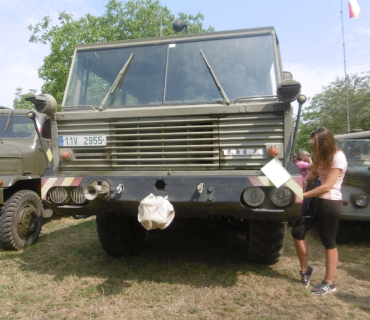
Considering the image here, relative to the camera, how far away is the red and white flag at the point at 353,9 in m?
11.8

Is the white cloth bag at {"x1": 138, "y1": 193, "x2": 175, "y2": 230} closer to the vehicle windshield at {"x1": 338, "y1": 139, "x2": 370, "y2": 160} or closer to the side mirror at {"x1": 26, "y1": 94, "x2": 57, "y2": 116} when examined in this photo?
the side mirror at {"x1": 26, "y1": 94, "x2": 57, "y2": 116}

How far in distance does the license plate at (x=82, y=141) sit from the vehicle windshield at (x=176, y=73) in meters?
0.44

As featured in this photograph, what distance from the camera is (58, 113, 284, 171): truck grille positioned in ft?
10.6

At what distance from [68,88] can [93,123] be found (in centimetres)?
73

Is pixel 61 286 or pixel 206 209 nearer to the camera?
pixel 206 209

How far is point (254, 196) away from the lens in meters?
2.99

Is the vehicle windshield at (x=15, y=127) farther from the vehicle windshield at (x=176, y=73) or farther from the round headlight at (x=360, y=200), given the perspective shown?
the round headlight at (x=360, y=200)

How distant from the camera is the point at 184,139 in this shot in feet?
10.9

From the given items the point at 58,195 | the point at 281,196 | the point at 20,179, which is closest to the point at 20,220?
the point at 20,179

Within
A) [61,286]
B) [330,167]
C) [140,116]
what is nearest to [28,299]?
[61,286]

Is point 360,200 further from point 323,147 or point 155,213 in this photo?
point 155,213

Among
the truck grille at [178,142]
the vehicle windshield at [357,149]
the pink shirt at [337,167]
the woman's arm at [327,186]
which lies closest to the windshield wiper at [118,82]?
the truck grille at [178,142]

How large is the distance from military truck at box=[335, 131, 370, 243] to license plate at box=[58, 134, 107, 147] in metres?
3.54

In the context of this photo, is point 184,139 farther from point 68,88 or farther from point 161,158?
point 68,88
